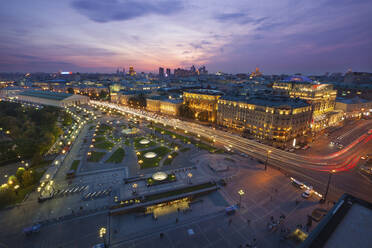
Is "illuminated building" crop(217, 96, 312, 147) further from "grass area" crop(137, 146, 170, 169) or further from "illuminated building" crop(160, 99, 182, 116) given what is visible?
"grass area" crop(137, 146, 170, 169)

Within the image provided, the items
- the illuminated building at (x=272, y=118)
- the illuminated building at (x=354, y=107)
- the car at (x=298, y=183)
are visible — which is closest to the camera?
the car at (x=298, y=183)

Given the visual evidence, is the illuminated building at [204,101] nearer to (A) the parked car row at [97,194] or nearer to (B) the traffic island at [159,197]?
(B) the traffic island at [159,197]

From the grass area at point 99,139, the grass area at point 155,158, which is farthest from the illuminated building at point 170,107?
the grass area at point 155,158

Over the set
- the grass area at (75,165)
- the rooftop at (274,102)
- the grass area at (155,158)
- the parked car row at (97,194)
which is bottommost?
the parked car row at (97,194)

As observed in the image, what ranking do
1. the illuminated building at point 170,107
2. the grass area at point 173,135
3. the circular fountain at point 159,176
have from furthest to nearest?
the illuminated building at point 170,107 → the grass area at point 173,135 → the circular fountain at point 159,176

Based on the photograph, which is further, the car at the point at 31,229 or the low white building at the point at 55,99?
the low white building at the point at 55,99

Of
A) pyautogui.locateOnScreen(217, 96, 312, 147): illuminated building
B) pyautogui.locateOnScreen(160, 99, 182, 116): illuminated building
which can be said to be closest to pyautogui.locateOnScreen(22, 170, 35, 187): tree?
pyautogui.locateOnScreen(217, 96, 312, 147): illuminated building
